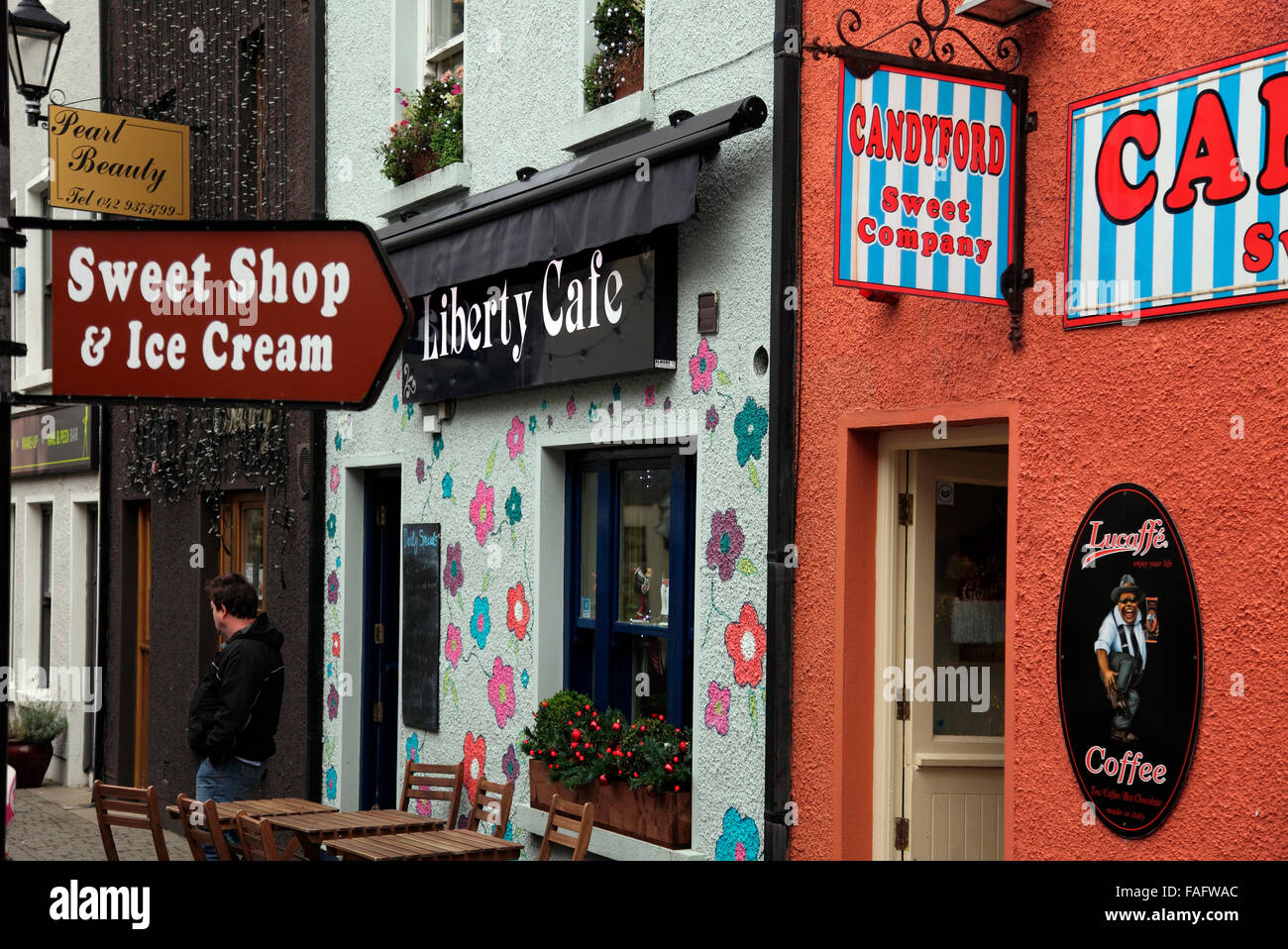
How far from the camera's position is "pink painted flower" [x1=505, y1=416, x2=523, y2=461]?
7.93 m

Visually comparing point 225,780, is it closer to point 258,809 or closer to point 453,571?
point 258,809

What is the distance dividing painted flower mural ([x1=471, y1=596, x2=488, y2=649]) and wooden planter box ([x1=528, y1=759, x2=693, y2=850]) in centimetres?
97

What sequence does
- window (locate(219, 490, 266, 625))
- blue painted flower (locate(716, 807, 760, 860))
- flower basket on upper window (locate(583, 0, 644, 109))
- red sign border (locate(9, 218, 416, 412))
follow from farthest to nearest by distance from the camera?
window (locate(219, 490, 266, 625)), flower basket on upper window (locate(583, 0, 644, 109)), blue painted flower (locate(716, 807, 760, 860)), red sign border (locate(9, 218, 416, 412))

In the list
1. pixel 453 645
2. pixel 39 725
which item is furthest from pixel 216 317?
pixel 39 725

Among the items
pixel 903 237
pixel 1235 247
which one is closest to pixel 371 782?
pixel 903 237

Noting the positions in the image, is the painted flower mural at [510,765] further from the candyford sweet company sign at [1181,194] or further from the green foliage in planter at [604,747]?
the candyford sweet company sign at [1181,194]

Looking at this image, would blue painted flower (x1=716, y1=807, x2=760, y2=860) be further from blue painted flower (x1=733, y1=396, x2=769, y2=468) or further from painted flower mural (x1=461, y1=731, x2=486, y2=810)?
painted flower mural (x1=461, y1=731, x2=486, y2=810)

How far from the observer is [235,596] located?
805 centimetres

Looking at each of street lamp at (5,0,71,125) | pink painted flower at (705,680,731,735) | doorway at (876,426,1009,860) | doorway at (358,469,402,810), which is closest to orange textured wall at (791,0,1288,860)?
doorway at (876,426,1009,860)

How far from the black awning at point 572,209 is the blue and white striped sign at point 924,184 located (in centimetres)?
147

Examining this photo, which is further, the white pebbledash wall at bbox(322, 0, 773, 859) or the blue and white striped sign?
the white pebbledash wall at bbox(322, 0, 773, 859)

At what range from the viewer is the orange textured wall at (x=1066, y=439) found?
411 centimetres

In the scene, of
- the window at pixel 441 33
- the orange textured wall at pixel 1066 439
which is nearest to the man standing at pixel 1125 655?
the orange textured wall at pixel 1066 439

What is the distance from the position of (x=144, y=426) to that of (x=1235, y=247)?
10.6 metres
